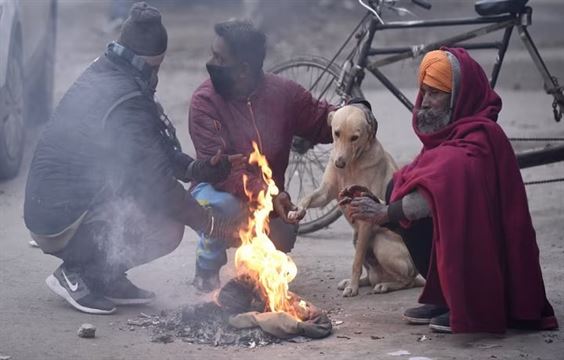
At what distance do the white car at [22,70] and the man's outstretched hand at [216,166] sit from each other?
317 cm

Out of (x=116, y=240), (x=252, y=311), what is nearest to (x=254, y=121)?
(x=116, y=240)

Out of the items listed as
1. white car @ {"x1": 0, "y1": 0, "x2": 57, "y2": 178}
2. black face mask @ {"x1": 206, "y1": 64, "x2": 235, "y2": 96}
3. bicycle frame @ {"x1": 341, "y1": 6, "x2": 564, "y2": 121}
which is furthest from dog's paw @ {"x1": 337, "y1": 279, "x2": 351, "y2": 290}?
white car @ {"x1": 0, "y1": 0, "x2": 57, "y2": 178}

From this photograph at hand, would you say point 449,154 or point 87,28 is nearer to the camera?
point 449,154

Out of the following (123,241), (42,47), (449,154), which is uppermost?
(42,47)

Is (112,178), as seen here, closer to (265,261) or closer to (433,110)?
(265,261)

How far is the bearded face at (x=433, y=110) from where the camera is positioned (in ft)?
18.0

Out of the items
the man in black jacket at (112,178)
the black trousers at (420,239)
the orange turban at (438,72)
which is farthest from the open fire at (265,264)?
the orange turban at (438,72)

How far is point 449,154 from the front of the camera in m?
5.32

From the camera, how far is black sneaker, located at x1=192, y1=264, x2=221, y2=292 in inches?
255

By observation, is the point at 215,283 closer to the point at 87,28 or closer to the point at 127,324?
the point at 127,324

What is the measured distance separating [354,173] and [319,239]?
5.59 ft

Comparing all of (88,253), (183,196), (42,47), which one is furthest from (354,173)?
(42,47)

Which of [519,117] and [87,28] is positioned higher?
[87,28]

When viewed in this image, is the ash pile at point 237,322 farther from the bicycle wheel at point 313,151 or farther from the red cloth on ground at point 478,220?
the bicycle wheel at point 313,151
